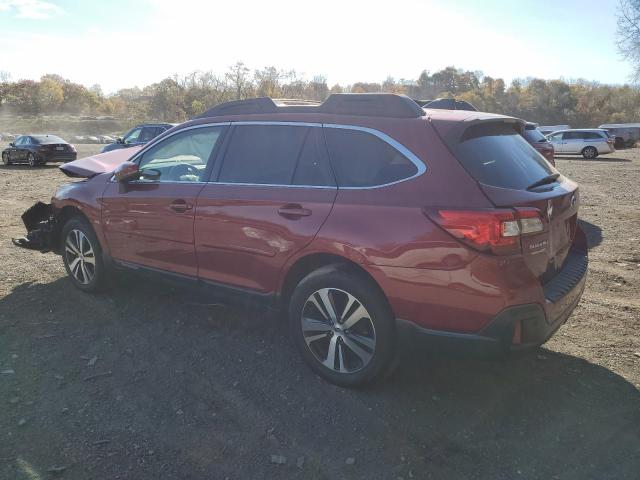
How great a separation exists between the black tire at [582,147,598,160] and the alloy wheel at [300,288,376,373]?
90.9ft

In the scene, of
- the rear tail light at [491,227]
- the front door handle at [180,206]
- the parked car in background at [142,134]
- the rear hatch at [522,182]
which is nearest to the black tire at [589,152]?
the parked car in background at [142,134]

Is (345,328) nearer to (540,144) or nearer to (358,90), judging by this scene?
(540,144)

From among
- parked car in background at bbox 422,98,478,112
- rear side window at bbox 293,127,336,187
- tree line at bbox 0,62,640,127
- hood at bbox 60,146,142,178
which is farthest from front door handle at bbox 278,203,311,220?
tree line at bbox 0,62,640,127

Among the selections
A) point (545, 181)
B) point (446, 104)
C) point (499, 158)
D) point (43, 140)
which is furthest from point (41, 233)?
point (43, 140)

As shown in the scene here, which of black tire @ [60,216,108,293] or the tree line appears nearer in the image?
black tire @ [60,216,108,293]

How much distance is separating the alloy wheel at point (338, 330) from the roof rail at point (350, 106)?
119 cm

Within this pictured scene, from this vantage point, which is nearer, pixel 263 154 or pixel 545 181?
pixel 545 181

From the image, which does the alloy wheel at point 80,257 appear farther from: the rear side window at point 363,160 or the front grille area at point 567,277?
the front grille area at point 567,277

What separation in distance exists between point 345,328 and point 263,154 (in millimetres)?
1406

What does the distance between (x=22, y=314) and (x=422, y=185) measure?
12.2 feet

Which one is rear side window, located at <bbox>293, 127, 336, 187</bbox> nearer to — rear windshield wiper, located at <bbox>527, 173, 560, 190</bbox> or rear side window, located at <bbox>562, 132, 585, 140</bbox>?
rear windshield wiper, located at <bbox>527, 173, 560, 190</bbox>

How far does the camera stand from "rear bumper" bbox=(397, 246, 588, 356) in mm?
2748

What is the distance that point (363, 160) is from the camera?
323 cm

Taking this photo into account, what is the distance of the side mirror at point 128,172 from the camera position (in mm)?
4352
